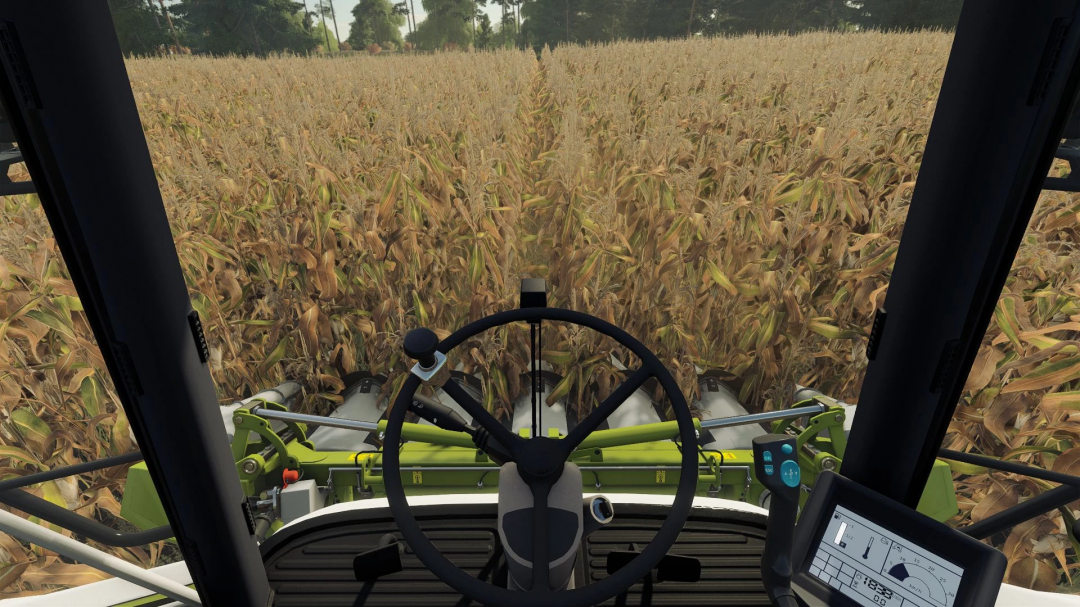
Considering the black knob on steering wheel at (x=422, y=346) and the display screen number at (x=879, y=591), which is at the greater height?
the black knob on steering wheel at (x=422, y=346)

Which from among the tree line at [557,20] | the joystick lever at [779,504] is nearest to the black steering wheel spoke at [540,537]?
the joystick lever at [779,504]

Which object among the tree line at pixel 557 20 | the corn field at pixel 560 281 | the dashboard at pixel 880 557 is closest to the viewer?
the dashboard at pixel 880 557

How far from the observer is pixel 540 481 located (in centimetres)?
114

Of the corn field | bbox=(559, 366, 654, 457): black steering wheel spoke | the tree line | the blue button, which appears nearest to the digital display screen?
the blue button

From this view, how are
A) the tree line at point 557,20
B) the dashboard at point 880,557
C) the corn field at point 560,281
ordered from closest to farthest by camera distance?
the dashboard at point 880,557, the corn field at point 560,281, the tree line at point 557,20

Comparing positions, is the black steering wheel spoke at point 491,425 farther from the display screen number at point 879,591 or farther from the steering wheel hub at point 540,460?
the display screen number at point 879,591

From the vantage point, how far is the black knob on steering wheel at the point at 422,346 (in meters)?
1.08

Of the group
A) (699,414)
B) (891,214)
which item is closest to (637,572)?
(699,414)

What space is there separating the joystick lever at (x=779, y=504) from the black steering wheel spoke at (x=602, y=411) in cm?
28

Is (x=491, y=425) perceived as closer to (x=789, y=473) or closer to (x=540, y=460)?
(x=540, y=460)

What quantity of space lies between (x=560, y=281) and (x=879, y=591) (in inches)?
81.6

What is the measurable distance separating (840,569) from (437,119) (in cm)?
434

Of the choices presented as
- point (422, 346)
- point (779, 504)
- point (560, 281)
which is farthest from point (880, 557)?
point (560, 281)

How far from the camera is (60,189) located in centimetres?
83
